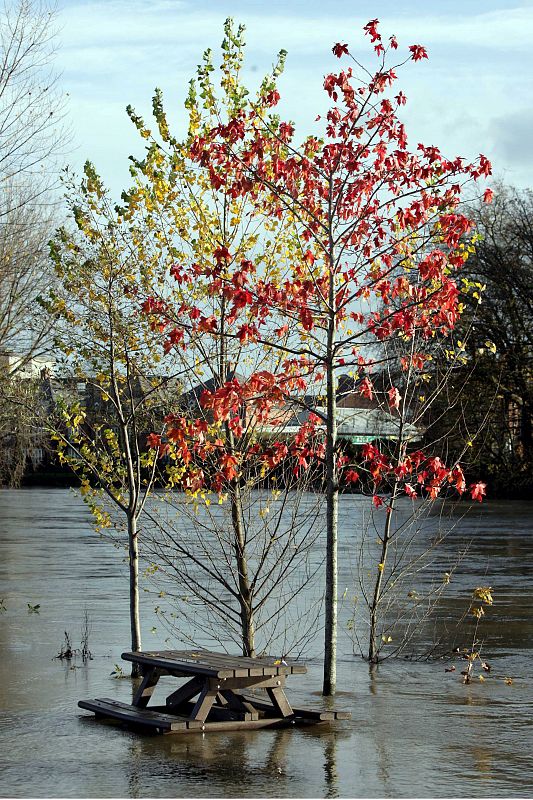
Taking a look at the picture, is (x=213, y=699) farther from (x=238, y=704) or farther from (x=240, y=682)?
(x=238, y=704)

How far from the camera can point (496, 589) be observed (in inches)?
793

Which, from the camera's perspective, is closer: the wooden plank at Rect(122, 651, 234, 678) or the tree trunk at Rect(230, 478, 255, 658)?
the wooden plank at Rect(122, 651, 234, 678)

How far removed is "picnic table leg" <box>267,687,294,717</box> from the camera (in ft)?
29.9

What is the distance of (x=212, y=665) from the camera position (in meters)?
8.77

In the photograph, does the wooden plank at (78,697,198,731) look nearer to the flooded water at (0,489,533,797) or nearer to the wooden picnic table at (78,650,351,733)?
the wooden picnic table at (78,650,351,733)

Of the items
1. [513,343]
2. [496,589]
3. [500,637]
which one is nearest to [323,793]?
[500,637]

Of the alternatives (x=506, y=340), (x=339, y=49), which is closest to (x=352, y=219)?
(x=339, y=49)

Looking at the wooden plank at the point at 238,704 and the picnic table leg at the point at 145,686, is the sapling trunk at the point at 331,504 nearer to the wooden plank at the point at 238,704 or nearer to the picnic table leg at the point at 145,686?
the wooden plank at the point at 238,704

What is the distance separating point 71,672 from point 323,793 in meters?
5.82

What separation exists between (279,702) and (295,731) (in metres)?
0.25

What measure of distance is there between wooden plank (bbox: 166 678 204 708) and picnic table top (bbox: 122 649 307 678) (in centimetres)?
18

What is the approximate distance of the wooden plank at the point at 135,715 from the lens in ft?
28.6

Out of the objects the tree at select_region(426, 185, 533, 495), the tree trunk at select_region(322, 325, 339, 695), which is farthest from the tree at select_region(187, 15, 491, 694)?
the tree at select_region(426, 185, 533, 495)

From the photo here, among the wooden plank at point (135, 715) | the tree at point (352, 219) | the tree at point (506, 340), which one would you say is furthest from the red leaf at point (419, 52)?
the tree at point (506, 340)
